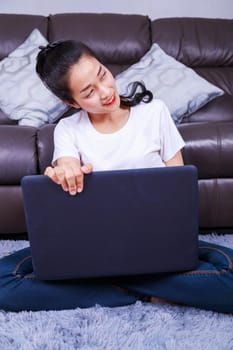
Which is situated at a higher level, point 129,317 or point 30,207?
point 30,207

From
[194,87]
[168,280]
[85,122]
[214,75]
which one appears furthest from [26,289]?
[214,75]

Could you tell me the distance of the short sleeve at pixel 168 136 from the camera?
42.7 inches

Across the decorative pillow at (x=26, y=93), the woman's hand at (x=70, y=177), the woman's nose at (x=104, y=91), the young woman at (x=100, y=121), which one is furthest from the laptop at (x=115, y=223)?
the decorative pillow at (x=26, y=93)

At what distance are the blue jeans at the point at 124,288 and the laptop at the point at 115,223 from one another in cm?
8

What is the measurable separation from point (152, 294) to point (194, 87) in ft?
3.65

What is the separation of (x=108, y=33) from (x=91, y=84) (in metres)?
1.22

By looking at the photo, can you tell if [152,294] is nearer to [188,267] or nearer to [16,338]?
[188,267]

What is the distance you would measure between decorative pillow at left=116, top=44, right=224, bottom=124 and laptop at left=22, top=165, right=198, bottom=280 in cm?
98

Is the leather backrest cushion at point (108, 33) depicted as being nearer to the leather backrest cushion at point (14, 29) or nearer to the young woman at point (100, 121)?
the leather backrest cushion at point (14, 29)

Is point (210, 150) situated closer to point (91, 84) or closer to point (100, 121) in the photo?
point (100, 121)

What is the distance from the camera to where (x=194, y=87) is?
6.02ft

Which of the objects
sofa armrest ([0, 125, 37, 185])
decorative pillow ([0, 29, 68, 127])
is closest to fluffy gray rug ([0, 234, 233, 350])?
sofa armrest ([0, 125, 37, 185])

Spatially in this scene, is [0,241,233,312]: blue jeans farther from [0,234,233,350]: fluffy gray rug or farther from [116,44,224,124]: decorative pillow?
[116,44,224,124]: decorative pillow

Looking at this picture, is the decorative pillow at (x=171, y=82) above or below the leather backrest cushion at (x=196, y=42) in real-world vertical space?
below
